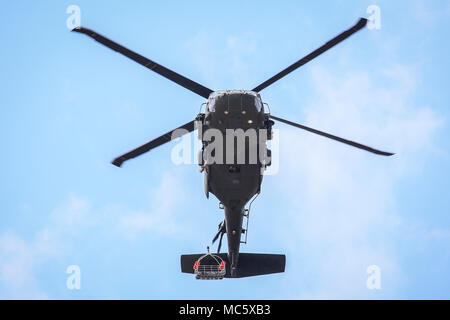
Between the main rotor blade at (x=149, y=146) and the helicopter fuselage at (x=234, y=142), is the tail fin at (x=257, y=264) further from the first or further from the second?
the main rotor blade at (x=149, y=146)

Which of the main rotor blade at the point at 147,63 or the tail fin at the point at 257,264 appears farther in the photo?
the tail fin at the point at 257,264

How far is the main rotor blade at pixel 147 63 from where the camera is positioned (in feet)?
71.9

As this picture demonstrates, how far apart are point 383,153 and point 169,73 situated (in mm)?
9884

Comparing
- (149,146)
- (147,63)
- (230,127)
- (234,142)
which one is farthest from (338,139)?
(147,63)

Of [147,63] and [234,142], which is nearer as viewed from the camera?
[147,63]

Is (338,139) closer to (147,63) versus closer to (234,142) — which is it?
(234,142)

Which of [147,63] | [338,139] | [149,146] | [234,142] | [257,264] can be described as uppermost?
[147,63]

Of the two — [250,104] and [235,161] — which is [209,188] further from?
[250,104]

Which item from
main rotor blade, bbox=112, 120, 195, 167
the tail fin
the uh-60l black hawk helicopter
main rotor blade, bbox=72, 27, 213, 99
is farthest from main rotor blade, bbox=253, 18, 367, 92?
the tail fin

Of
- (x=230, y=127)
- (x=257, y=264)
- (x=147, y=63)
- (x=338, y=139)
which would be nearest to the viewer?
(x=147, y=63)

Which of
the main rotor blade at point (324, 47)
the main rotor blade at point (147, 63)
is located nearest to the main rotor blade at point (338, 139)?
the main rotor blade at point (324, 47)

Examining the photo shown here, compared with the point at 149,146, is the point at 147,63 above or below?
above

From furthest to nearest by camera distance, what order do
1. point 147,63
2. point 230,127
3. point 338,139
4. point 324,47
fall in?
point 338,139, point 230,127, point 324,47, point 147,63

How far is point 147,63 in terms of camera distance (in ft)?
74.5
